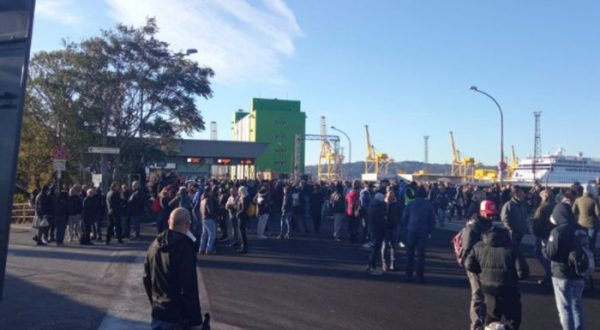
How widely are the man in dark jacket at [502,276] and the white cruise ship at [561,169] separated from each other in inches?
3114

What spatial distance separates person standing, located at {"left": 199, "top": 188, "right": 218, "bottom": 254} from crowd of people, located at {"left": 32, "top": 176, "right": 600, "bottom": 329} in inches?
1.0

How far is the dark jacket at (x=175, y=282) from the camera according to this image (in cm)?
429

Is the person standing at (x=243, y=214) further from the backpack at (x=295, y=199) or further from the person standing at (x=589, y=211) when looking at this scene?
the person standing at (x=589, y=211)

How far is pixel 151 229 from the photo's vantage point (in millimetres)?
21453

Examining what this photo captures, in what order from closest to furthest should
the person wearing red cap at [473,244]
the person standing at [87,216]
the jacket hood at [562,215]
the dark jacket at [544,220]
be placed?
the person wearing red cap at [473,244] < the jacket hood at [562,215] < the dark jacket at [544,220] < the person standing at [87,216]

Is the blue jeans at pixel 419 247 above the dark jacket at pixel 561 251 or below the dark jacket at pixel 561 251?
below

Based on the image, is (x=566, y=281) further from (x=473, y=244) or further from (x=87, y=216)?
(x=87, y=216)

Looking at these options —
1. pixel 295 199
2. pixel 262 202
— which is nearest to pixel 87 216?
pixel 262 202

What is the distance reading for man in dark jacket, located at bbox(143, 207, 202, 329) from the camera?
429cm

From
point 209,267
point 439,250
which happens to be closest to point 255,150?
point 439,250

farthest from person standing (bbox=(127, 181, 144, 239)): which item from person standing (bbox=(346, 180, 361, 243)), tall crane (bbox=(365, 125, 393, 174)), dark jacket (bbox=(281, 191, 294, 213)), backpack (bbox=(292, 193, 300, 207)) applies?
tall crane (bbox=(365, 125, 393, 174))

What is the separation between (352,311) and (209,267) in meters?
4.75

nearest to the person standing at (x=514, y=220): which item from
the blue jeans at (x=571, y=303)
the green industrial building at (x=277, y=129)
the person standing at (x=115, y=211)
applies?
the blue jeans at (x=571, y=303)

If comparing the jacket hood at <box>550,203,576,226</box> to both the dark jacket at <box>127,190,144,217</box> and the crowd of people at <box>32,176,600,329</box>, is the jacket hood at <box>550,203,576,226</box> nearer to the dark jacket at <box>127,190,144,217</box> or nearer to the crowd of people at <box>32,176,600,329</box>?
the crowd of people at <box>32,176,600,329</box>
